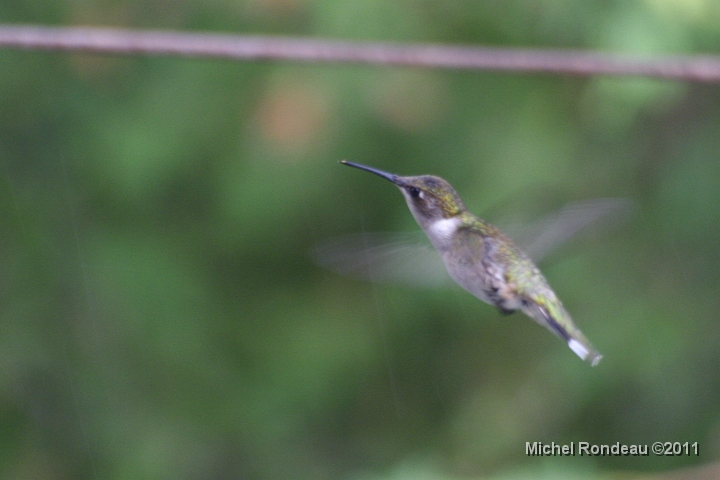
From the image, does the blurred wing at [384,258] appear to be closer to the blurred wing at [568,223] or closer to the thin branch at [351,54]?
the blurred wing at [568,223]

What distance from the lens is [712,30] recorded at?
2.41 metres

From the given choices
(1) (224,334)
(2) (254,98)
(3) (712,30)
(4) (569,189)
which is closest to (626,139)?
(4) (569,189)

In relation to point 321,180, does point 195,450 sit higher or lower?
lower

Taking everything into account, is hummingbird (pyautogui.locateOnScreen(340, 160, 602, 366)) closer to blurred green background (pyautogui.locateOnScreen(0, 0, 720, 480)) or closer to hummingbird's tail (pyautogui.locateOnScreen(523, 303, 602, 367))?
hummingbird's tail (pyautogui.locateOnScreen(523, 303, 602, 367))

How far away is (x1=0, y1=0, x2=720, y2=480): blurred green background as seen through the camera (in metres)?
2.68

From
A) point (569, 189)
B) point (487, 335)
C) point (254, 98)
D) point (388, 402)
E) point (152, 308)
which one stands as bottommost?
point (388, 402)

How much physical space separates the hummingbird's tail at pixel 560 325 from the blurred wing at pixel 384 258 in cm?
18

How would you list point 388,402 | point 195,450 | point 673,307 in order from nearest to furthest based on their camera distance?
1. point 673,307
2. point 195,450
3. point 388,402

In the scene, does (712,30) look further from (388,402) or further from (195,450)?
(195,450)

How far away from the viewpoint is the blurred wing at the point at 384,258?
2.97ft

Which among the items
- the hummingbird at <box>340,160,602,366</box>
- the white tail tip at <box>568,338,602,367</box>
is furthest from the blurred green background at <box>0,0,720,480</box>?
the white tail tip at <box>568,338,602,367</box>

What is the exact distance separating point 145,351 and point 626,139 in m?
2.10

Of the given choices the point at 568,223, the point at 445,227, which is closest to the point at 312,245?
the point at 445,227

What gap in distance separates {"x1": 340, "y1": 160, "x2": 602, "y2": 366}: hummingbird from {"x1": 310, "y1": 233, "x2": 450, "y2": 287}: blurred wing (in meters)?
0.03
